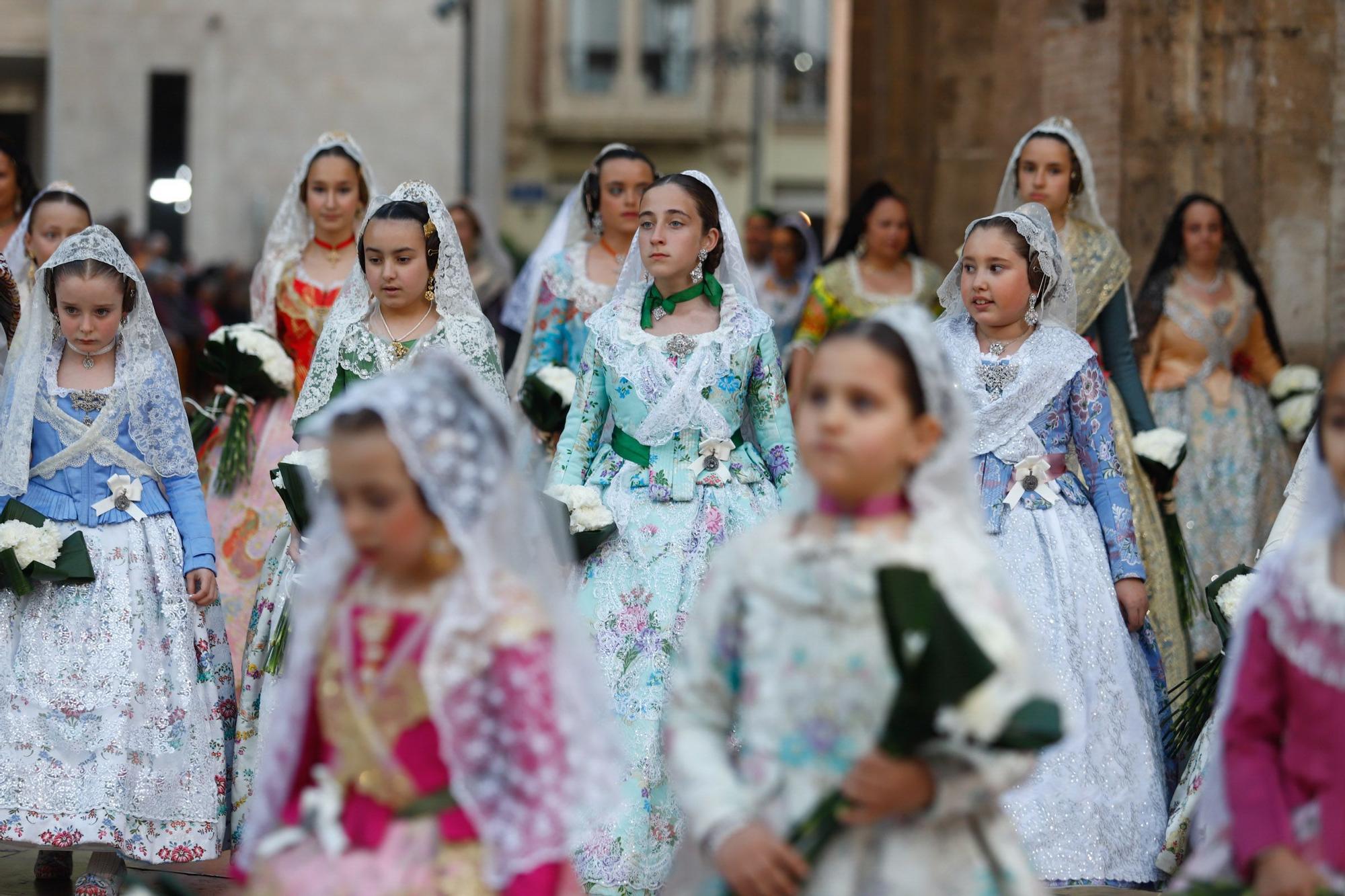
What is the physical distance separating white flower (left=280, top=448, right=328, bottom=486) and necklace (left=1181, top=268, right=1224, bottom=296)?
4.83 m

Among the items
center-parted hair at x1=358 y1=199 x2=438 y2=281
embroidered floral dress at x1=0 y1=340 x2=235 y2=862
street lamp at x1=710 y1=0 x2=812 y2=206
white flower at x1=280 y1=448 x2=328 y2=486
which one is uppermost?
street lamp at x1=710 y1=0 x2=812 y2=206

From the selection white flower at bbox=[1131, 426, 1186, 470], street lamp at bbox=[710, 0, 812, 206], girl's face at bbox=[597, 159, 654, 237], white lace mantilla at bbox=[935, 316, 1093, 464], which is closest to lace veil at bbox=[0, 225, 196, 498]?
girl's face at bbox=[597, 159, 654, 237]

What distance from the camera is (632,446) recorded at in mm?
6770

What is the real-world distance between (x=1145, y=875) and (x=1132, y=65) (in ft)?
16.4

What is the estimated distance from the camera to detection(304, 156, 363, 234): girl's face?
877 centimetres

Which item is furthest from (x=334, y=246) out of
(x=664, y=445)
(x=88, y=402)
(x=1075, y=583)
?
(x=1075, y=583)

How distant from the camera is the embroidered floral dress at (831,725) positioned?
3.74 m

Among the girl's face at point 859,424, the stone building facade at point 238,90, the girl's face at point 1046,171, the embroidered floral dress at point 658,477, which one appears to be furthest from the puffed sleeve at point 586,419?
the stone building facade at point 238,90

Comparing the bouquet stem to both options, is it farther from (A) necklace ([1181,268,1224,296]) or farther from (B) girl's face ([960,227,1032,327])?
(A) necklace ([1181,268,1224,296])

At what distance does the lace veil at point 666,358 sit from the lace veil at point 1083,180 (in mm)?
1955

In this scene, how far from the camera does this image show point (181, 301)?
53.4 feet

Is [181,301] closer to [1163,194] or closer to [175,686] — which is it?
[1163,194]

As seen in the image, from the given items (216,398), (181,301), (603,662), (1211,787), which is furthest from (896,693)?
(181,301)

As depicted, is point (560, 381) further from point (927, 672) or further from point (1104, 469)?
point (927, 672)
